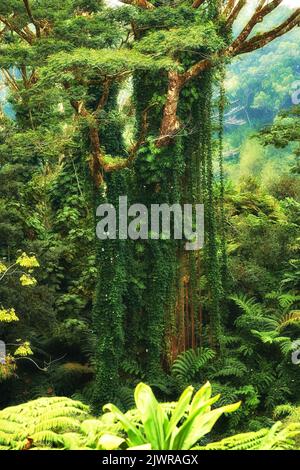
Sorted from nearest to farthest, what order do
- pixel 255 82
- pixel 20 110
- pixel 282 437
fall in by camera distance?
1. pixel 282 437
2. pixel 20 110
3. pixel 255 82

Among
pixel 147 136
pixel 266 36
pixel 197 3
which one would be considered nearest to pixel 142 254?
pixel 147 136

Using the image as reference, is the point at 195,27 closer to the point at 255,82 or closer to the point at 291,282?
the point at 291,282

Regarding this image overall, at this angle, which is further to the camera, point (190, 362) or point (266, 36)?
point (266, 36)

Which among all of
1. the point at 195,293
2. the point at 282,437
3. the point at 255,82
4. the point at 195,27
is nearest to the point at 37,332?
the point at 195,293

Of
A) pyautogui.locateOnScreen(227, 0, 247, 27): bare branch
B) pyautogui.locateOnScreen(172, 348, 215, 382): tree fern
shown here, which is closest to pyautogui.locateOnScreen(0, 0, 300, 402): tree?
pyautogui.locateOnScreen(227, 0, 247, 27): bare branch

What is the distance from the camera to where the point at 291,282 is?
11.7 m

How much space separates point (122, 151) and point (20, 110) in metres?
4.01

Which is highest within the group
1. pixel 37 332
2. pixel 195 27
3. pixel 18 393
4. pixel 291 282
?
pixel 195 27

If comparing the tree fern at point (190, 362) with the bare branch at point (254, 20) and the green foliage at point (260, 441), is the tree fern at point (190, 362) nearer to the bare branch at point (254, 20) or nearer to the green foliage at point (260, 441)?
the bare branch at point (254, 20)

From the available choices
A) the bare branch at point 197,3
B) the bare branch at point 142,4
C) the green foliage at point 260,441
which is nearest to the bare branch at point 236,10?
the bare branch at point 197,3

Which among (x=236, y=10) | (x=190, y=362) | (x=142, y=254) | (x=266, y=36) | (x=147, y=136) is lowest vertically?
(x=190, y=362)

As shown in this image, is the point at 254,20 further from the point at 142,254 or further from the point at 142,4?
the point at 142,254

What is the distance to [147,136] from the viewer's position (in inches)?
413

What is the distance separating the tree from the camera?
31.2 ft
